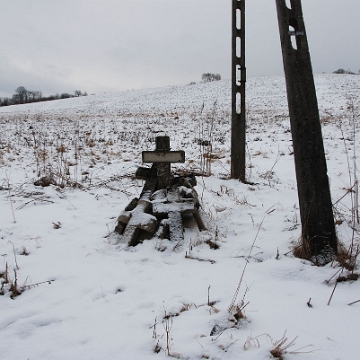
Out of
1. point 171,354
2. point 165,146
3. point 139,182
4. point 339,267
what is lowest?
point 171,354

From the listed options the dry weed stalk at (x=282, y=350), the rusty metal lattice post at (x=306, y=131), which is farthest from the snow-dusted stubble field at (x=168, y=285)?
the rusty metal lattice post at (x=306, y=131)

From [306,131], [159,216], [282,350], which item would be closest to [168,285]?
[282,350]

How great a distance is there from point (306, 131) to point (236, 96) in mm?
3278

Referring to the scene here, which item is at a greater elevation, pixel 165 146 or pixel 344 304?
pixel 165 146

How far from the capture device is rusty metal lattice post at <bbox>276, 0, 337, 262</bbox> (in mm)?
2293

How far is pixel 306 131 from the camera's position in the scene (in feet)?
7.61

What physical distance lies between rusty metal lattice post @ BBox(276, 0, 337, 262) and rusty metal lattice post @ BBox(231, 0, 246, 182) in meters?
3.01

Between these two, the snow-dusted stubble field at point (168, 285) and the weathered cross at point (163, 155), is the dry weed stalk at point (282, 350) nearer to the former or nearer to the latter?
the snow-dusted stubble field at point (168, 285)

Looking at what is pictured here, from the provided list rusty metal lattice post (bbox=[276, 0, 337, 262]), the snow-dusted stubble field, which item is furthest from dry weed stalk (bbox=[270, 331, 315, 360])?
rusty metal lattice post (bbox=[276, 0, 337, 262])

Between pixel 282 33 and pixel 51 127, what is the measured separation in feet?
44.4

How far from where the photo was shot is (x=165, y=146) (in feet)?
11.6

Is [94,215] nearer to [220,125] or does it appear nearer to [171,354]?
[171,354]

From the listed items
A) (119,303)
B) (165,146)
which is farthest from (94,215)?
(119,303)

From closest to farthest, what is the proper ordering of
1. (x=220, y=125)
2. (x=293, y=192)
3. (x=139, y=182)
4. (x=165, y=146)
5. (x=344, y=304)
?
1. (x=344, y=304)
2. (x=165, y=146)
3. (x=293, y=192)
4. (x=139, y=182)
5. (x=220, y=125)
